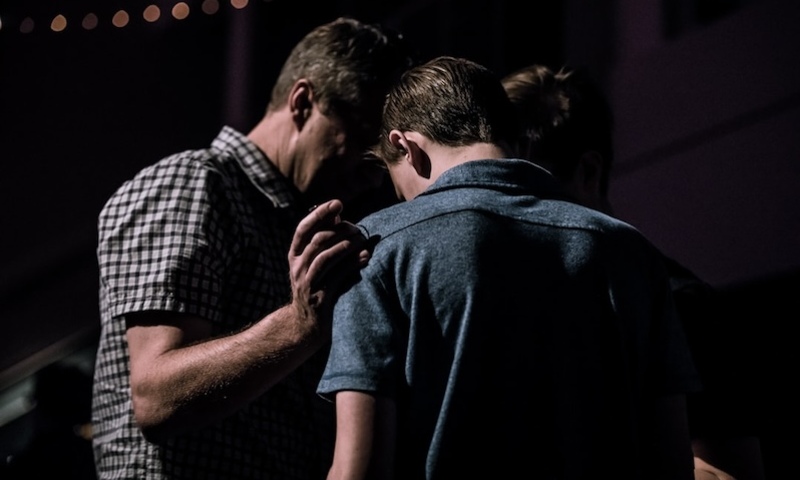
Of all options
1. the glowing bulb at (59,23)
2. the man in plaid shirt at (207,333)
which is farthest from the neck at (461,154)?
the glowing bulb at (59,23)

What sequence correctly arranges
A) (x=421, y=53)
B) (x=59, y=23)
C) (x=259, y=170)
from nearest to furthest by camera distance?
(x=259, y=170) → (x=59, y=23) → (x=421, y=53)

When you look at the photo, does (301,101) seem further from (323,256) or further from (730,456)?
(730,456)

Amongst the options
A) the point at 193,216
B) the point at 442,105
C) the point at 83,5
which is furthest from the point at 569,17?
the point at 442,105

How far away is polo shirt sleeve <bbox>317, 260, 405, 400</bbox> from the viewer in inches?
57.1

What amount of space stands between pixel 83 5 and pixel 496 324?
7.98 feet

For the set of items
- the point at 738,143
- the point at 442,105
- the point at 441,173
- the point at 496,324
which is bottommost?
the point at 496,324

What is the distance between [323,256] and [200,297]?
0.61m

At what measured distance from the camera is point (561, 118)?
2.26m

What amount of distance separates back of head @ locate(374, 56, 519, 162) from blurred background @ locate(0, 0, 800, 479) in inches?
24.1

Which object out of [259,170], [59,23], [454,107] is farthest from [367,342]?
[59,23]

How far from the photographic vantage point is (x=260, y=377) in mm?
1975

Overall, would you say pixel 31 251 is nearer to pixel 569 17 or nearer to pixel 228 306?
pixel 569 17

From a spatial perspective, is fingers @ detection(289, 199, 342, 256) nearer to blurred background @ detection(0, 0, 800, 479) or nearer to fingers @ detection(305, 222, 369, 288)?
fingers @ detection(305, 222, 369, 288)

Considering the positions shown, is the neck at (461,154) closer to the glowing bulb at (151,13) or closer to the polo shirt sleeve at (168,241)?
the polo shirt sleeve at (168,241)
